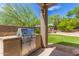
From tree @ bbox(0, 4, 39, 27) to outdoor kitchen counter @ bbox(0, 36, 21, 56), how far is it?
0.31 m

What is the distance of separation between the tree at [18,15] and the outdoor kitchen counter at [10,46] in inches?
12.3

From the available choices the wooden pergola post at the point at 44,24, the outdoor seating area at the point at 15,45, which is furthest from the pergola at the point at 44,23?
the outdoor seating area at the point at 15,45

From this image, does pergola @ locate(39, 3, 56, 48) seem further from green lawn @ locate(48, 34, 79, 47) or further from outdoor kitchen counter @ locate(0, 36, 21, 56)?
outdoor kitchen counter @ locate(0, 36, 21, 56)

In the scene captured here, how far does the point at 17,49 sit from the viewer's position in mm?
2805

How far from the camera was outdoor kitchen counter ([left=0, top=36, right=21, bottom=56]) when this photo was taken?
2.45m

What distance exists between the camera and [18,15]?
2.97m

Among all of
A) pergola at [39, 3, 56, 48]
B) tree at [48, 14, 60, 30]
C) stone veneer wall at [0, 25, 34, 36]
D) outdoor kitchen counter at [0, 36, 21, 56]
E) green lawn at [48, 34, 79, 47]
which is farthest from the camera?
pergola at [39, 3, 56, 48]

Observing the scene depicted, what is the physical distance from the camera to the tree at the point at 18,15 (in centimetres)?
283

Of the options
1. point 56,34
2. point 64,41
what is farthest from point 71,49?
point 56,34

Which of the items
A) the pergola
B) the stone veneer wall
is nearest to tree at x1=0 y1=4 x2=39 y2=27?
the stone veneer wall

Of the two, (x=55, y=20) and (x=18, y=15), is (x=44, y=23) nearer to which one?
(x=55, y=20)

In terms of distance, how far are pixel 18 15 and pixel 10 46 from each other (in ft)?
2.15

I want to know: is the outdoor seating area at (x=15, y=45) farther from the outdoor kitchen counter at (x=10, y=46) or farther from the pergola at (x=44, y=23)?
the pergola at (x=44, y=23)

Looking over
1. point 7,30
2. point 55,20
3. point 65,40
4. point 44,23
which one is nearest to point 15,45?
point 7,30
